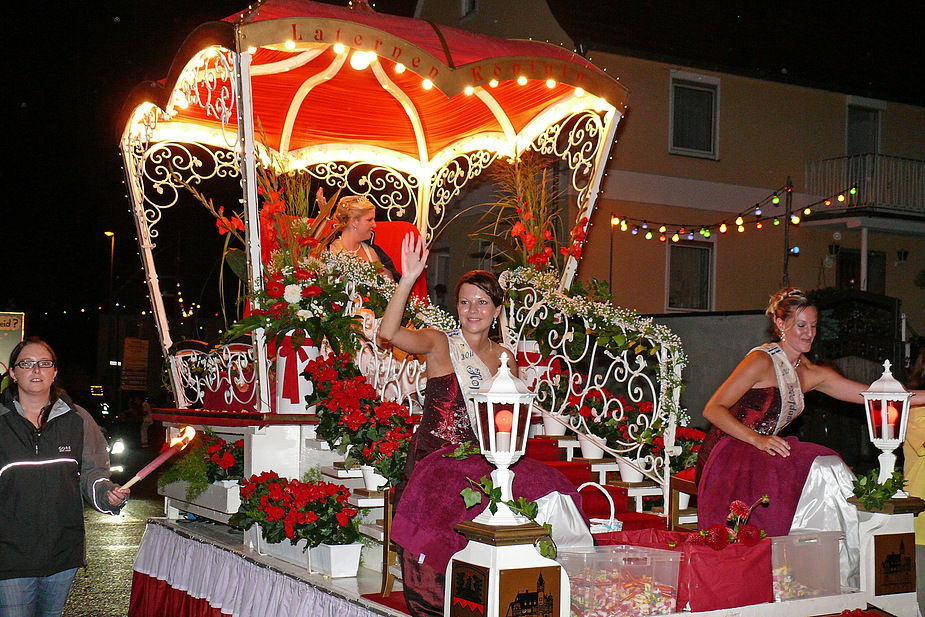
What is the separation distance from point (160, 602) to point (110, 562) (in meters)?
3.08

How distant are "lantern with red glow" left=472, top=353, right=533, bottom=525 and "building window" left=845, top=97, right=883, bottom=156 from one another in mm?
17439

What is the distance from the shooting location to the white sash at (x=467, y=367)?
495 cm

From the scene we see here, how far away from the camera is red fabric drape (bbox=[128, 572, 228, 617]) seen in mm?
6996

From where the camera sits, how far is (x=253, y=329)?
21.5 ft

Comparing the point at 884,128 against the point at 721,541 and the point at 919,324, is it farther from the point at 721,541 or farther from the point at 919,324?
the point at 721,541

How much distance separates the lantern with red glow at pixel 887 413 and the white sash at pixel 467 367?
2249 mm

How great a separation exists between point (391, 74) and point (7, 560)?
21.4ft

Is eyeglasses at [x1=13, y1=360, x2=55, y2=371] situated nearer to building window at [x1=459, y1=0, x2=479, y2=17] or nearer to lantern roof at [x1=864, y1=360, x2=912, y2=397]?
lantern roof at [x1=864, y1=360, x2=912, y2=397]

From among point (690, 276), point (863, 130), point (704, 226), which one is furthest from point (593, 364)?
point (863, 130)

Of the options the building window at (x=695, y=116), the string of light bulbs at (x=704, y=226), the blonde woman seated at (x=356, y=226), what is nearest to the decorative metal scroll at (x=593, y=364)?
the blonde woman seated at (x=356, y=226)

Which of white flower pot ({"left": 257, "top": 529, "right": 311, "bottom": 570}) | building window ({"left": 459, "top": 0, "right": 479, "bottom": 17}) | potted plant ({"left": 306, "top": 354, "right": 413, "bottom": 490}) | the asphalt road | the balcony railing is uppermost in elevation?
building window ({"left": 459, "top": 0, "right": 479, "bottom": 17})

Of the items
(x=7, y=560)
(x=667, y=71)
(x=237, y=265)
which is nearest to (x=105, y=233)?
(x=667, y=71)

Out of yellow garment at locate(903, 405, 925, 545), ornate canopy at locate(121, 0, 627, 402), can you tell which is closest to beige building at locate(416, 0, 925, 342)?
ornate canopy at locate(121, 0, 627, 402)

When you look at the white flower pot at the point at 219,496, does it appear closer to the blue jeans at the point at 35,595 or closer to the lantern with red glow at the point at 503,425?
the blue jeans at the point at 35,595
